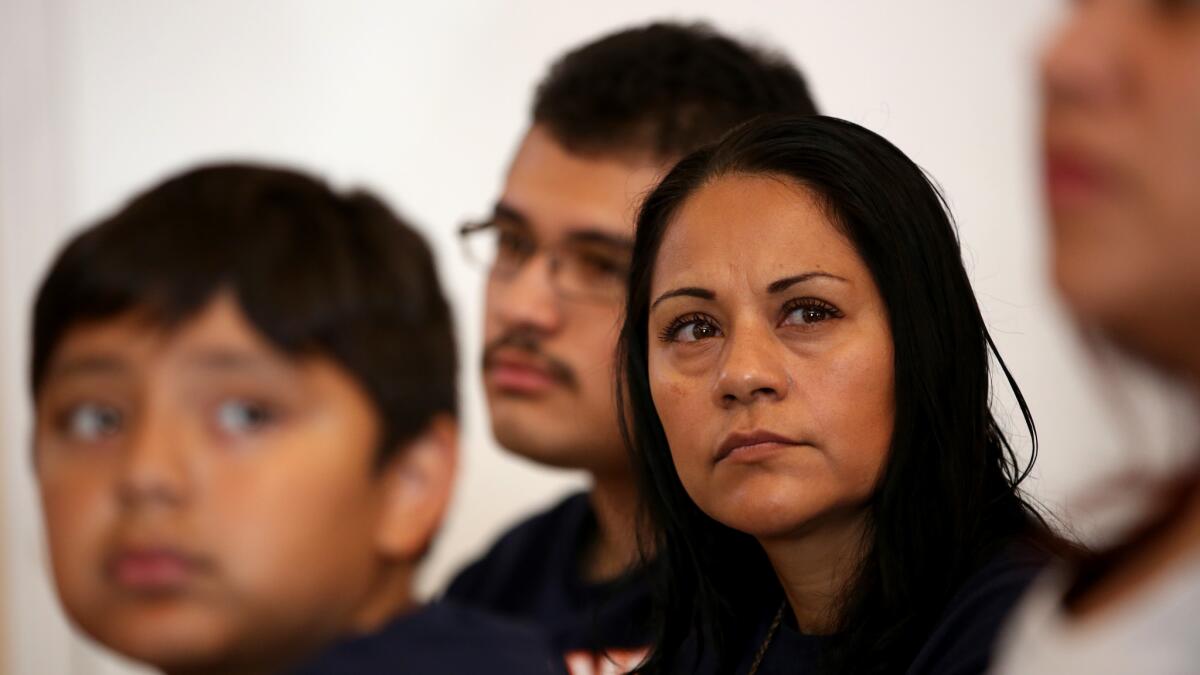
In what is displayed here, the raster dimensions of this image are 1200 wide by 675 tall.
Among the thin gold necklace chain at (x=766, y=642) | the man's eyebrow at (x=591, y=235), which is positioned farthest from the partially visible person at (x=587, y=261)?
the thin gold necklace chain at (x=766, y=642)

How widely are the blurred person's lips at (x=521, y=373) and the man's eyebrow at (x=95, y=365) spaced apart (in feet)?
1.90

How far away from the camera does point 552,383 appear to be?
62.7 inches

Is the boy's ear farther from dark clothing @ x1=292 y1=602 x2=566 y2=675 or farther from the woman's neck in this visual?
the woman's neck

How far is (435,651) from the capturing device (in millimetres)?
1054

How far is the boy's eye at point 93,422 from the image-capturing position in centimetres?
109

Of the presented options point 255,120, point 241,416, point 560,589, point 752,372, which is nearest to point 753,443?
point 752,372

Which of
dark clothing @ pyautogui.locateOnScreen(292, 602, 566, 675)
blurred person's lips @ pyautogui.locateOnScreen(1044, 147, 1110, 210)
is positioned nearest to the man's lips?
dark clothing @ pyautogui.locateOnScreen(292, 602, 566, 675)

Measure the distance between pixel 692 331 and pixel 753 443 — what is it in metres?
0.13

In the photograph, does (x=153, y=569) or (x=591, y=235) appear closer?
(x=153, y=569)

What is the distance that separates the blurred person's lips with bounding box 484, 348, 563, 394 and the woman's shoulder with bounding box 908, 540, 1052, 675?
63 cm

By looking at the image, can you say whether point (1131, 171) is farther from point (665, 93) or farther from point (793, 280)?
point (665, 93)

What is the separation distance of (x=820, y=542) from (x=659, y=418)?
20 cm

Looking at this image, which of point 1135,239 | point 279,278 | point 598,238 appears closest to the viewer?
point 1135,239

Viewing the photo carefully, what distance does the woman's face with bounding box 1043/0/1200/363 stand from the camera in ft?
1.89
